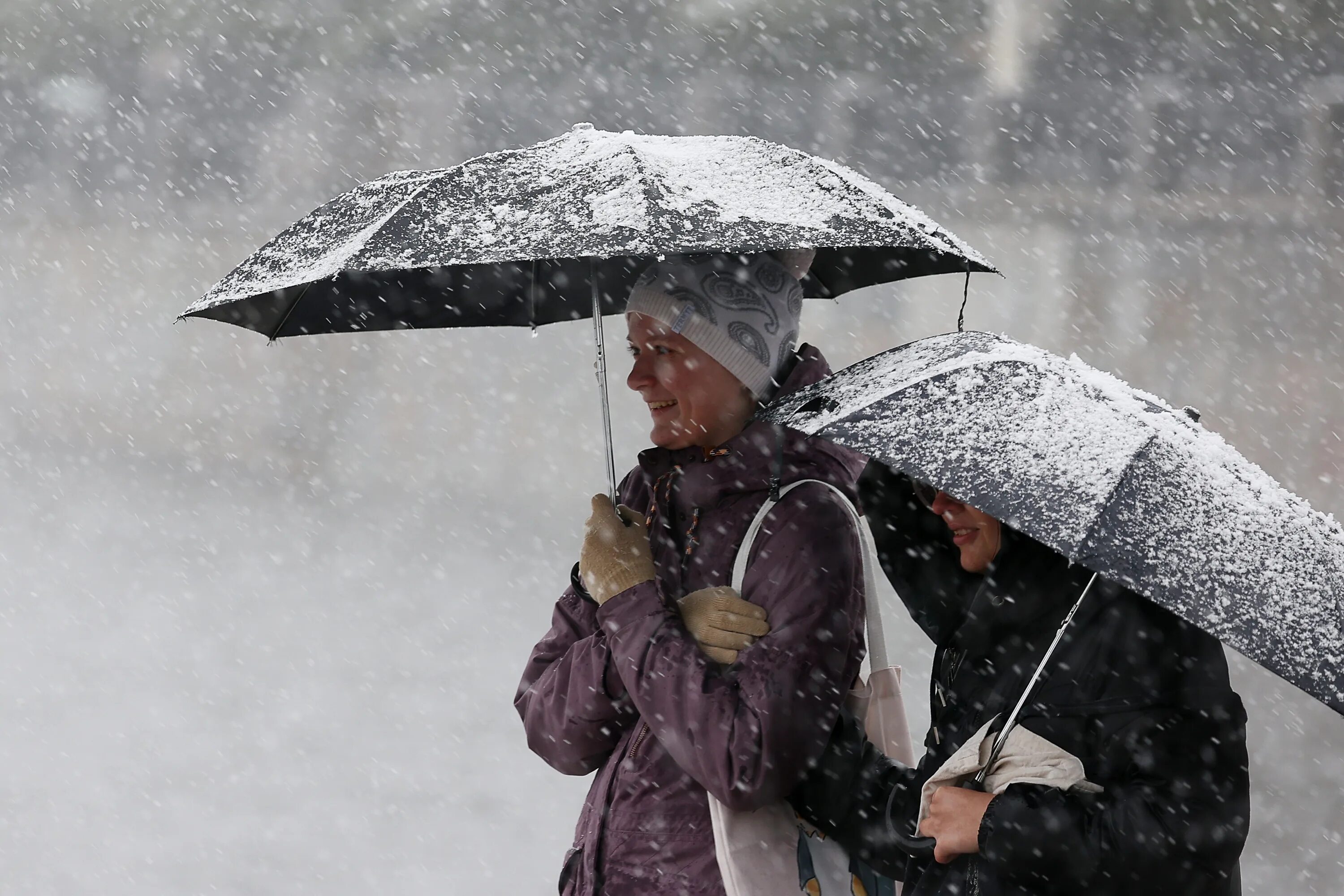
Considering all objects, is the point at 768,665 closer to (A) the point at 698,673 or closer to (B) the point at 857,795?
(A) the point at 698,673

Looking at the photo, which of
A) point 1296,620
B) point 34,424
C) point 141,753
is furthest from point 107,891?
point 34,424

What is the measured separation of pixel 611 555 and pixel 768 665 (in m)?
0.29

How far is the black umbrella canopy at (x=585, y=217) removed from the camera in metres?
1.62

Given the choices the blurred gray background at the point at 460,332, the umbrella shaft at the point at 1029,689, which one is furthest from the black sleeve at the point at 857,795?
the blurred gray background at the point at 460,332

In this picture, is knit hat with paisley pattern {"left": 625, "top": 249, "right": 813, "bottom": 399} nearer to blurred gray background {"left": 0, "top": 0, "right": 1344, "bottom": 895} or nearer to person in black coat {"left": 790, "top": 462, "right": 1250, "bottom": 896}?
person in black coat {"left": 790, "top": 462, "right": 1250, "bottom": 896}

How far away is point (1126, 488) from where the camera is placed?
135 centimetres

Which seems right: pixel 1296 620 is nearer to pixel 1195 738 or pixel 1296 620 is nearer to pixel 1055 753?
pixel 1195 738

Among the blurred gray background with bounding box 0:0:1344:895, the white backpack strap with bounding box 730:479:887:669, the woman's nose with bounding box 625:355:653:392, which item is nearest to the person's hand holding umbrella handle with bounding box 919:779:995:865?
the white backpack strap with bounding box 730:479:887:669

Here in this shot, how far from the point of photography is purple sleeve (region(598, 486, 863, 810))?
1.70 metres

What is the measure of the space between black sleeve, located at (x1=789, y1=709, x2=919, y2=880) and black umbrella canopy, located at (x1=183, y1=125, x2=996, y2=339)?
71 cm

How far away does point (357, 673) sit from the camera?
625 cm

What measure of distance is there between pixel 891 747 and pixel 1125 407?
0.65 m

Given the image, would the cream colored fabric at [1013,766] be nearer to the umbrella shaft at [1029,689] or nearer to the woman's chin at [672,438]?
the umbrella shaft at [1029,689]

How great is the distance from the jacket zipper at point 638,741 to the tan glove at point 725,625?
170 millimetres
